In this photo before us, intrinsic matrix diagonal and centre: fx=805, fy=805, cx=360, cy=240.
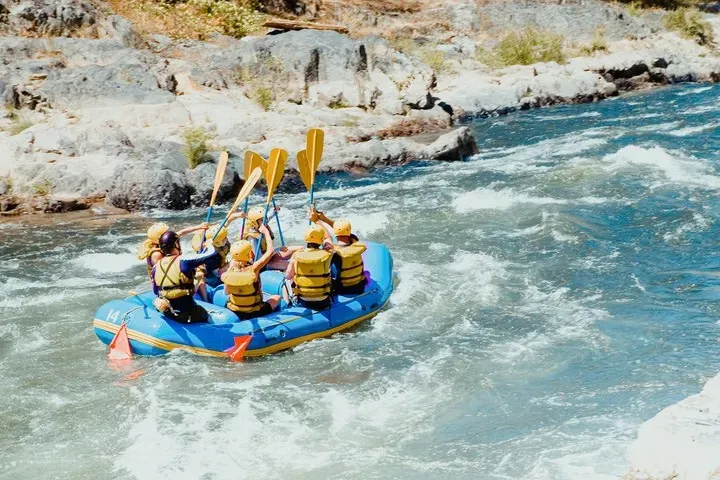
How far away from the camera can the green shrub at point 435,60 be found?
19.5 metres

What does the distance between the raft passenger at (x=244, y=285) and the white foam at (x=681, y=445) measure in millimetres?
3816

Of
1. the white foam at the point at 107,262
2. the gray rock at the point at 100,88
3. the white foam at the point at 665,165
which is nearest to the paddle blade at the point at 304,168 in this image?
the white foam at the point at 107,262

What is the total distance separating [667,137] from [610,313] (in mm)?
7591

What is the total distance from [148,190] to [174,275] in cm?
507

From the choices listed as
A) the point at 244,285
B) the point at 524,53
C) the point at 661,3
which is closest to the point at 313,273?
the point at 244,285

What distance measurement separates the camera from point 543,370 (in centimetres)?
578

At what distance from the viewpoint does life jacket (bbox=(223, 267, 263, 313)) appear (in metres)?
6.31

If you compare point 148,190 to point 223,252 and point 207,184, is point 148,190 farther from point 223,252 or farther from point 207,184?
point 223,252

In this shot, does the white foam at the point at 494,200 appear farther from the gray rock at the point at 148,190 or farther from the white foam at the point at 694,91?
the white foam at the point at 694,91

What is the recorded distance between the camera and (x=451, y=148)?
13.1m

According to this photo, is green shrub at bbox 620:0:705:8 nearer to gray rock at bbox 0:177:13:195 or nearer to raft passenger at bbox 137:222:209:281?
gray rock at bbox 0:177:13:195

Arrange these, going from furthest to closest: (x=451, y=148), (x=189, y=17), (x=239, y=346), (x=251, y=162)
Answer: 1. (x=189, y=17)
2. (x=451, y=148)
3. (x=251, y=162)
4. (x=239, y=346)

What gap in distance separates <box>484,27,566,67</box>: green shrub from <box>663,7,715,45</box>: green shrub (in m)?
4.58

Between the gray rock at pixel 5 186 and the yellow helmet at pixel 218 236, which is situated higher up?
the yellow helmet at pixel 218 236
